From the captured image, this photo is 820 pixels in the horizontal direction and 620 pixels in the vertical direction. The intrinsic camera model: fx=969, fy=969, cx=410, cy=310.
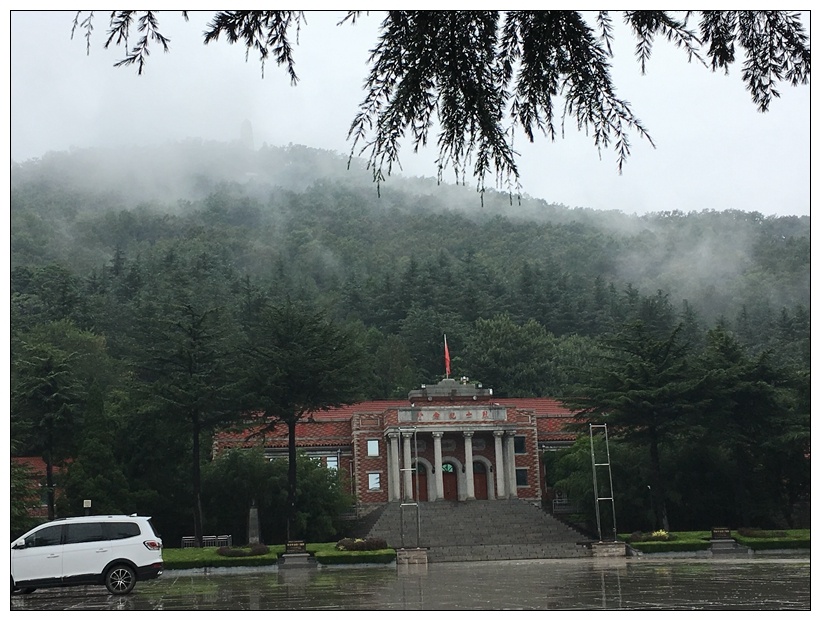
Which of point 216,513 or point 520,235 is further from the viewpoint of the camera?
point 520,235

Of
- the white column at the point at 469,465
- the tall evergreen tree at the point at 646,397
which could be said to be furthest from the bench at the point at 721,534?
the white column at the point at 469,465

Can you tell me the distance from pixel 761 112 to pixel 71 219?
12462cm

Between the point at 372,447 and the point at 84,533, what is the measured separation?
99.8ft

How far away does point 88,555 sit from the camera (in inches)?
680

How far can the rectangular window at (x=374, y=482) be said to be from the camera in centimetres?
4697

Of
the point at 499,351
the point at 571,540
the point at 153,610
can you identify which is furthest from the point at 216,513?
the point at 499,351

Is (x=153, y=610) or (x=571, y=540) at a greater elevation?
(x=153, y=610)

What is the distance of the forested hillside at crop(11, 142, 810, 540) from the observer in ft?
128

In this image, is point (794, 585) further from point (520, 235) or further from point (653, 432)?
point (520, 235)

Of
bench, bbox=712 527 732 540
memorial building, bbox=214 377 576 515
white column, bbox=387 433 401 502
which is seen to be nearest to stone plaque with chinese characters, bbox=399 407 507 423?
memorial building, bbox=214 377 576 515

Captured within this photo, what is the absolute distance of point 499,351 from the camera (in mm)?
63344

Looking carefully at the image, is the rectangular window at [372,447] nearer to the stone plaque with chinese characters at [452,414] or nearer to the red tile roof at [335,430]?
the red tile roof at [335,430]

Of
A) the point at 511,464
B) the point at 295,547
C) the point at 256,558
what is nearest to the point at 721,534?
the point at 295,547

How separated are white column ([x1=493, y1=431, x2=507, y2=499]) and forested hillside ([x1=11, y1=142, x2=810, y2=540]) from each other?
695cm
